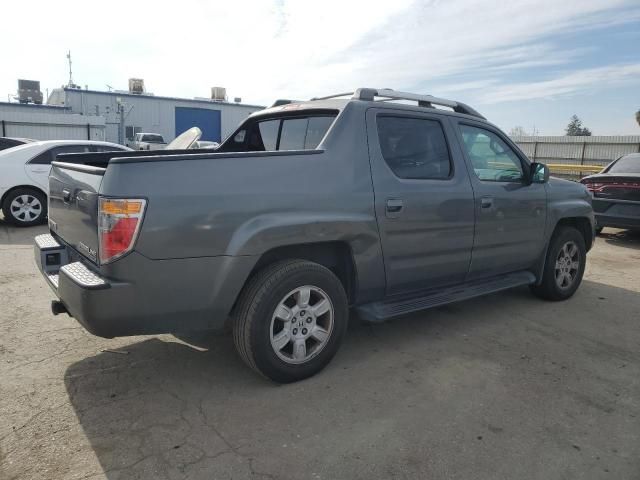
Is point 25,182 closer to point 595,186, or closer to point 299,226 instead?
point 299,226

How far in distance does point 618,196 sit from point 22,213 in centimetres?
1012

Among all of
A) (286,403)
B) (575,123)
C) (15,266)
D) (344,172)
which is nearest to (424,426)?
(286,403)

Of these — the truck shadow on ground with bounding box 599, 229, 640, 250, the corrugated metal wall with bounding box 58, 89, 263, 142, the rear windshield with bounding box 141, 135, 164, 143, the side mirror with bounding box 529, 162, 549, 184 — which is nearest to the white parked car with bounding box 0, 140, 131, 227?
the side mirror with bounding box 529, 162, 549, 184

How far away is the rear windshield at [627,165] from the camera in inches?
337

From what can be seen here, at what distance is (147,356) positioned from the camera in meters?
3.65

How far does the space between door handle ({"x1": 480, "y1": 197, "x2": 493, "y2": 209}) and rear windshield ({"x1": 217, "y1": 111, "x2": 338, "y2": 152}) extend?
1484mm

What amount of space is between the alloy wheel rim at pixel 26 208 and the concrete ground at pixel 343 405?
478 cm

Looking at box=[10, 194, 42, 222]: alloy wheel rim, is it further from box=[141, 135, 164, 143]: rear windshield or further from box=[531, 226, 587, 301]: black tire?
box=[141, 135, 164, 143]: rear windshield

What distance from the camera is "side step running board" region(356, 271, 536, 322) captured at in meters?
3.56

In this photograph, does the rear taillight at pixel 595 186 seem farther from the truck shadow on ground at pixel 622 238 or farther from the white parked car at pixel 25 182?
the white parked car at pixel 25 182

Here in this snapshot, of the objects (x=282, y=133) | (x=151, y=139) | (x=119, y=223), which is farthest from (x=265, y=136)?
(x=151, y=139)

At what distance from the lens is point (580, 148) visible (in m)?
25.2

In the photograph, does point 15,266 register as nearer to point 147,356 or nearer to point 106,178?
point 147,356

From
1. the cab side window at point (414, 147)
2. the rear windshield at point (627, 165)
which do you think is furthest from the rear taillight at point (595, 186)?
the cab side window at point (414, 147)
